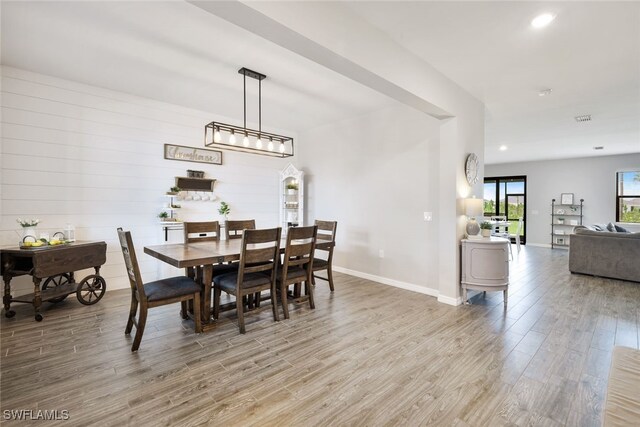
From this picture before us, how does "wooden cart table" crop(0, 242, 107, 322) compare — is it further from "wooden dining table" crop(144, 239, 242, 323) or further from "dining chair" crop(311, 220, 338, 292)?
"dining chair" crop(311, 220, 338, 292)

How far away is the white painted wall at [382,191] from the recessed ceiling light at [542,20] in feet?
5.40

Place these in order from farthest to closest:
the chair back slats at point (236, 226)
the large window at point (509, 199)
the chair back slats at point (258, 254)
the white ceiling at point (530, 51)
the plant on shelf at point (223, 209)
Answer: the large window at point (509, 199), the plant on shelf at point (223, 209), the chair back slats at point (236, 226), the chair back slats at point (258, 254), the white ceiling at point (530, 51)

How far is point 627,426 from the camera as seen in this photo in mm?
1106

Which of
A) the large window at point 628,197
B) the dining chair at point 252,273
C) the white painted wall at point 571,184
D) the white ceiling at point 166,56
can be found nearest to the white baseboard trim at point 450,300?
the dining chair at point 252,273

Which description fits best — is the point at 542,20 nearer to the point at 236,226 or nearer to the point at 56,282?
the point at 236,226

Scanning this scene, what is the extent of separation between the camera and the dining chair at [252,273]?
2.85m

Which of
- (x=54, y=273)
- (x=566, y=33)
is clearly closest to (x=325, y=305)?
(x=54, y=273)

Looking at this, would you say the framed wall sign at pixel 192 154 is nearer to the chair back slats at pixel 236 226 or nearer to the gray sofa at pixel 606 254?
the chair back slats at pixel 236 226

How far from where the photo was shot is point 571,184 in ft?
28.9

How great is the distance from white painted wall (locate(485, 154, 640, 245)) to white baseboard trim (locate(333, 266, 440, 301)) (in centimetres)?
754

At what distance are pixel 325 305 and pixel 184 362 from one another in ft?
5.73

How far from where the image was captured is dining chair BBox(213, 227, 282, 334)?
285 cm

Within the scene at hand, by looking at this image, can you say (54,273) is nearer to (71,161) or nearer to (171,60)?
(71,161)

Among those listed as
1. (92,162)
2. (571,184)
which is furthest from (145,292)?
(571,184)
